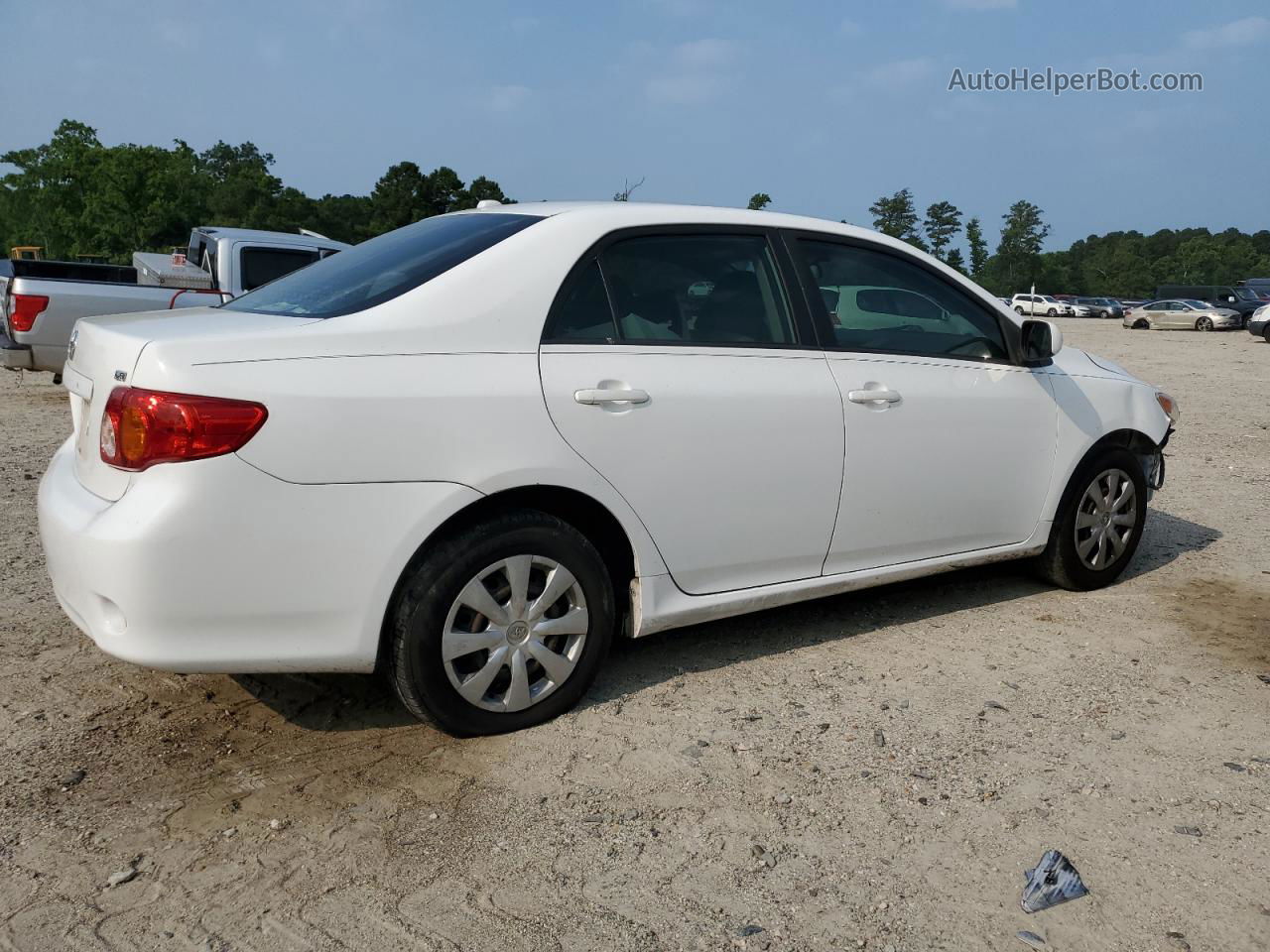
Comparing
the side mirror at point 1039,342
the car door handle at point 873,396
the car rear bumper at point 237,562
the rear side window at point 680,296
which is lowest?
the car rear bumper at point 237,562

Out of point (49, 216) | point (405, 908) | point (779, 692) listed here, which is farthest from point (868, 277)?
point (49, 216)

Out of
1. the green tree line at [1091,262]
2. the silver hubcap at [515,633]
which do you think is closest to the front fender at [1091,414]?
the silver hubcap at [515,633]

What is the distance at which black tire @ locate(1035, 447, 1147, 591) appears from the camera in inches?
194

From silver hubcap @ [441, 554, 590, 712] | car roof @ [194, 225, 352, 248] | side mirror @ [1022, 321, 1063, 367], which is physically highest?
car roof @ [194, 225, 352, 248]

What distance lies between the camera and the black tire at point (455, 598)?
318 centimetres

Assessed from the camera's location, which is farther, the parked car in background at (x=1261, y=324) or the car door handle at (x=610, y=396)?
the parked car in background at (x=1261, y=324)

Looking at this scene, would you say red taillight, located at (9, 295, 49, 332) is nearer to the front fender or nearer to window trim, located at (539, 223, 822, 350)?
window trim, located at (539, 223, 822, 350)

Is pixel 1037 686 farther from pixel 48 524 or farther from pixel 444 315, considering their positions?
pixel 48 524

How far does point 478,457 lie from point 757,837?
132cm

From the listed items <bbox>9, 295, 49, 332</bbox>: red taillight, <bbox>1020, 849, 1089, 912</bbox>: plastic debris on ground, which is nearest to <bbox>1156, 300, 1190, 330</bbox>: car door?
<bbox>9, 295, 49, 332</bbox>: red taillight

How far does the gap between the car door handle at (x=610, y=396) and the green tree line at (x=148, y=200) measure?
65002 millimetres

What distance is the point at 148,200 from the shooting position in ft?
247

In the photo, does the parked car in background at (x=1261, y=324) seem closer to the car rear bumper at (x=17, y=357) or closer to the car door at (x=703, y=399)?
the car rear bumper at (x=17, y=357)

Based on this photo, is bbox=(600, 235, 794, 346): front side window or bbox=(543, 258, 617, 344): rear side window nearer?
bbox=(543, 258, 617, 344): rear side window
